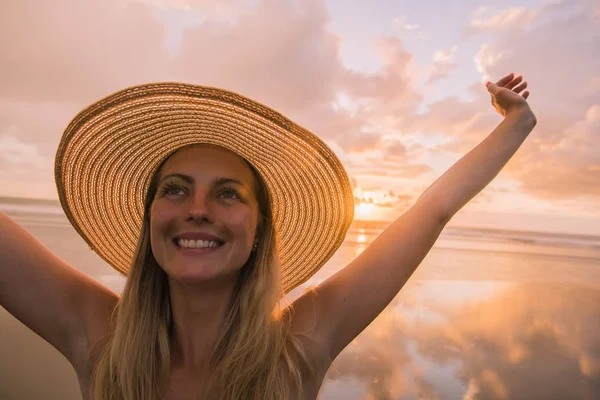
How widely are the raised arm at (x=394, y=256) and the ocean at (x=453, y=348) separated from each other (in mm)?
1943

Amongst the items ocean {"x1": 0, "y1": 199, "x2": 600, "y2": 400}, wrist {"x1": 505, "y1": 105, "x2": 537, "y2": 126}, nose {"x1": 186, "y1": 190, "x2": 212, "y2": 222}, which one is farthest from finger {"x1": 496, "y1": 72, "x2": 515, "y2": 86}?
ocean {"x1": 0, "y1": 199, "x2": 600, "y2": 400}

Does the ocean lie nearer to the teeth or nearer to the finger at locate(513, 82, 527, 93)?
the teeth

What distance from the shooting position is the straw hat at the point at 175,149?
6.38ft

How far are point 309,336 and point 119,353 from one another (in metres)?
0.84

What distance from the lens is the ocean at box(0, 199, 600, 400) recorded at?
3.78 m

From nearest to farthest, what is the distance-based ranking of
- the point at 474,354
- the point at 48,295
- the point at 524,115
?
the point at 48,295 < the point at 524,115 < the point at 474,354

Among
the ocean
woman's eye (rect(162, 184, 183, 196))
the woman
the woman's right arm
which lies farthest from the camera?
the ocean

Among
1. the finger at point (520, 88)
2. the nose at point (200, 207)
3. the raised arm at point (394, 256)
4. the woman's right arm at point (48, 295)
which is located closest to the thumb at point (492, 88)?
the finger at point (520, 88)

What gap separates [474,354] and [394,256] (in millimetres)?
3430

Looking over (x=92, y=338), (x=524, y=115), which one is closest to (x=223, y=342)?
(x=92, y=338)

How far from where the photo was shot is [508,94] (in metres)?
2.13

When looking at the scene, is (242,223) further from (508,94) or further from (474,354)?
(474,354)

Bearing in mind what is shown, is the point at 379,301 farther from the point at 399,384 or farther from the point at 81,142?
the point at 399,384

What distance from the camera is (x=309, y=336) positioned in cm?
193
